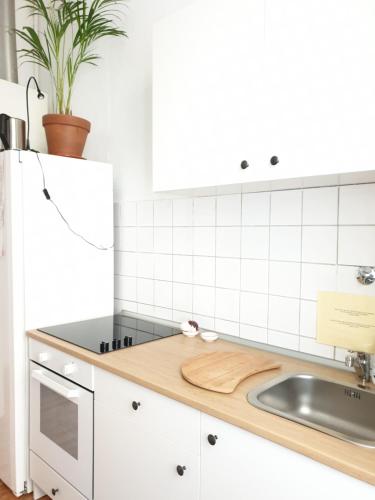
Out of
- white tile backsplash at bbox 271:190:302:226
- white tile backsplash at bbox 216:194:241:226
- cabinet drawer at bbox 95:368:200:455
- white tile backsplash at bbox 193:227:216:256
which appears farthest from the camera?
white tile backsplash at bbox 193:227:216:256

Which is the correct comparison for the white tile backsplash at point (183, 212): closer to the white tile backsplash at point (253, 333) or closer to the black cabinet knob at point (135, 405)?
the white tile backsplash at point (253, 333)

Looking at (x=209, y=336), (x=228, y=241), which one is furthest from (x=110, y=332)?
(x=228, y=241)

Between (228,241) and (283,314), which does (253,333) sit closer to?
(283,314)

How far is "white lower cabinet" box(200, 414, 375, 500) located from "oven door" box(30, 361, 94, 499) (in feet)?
2.07

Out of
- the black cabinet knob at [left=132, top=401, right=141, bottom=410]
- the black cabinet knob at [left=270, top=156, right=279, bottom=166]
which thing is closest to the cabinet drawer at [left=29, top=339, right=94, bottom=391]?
the black cabinet knob at [left=132, top=401, right=141, bottom=410]

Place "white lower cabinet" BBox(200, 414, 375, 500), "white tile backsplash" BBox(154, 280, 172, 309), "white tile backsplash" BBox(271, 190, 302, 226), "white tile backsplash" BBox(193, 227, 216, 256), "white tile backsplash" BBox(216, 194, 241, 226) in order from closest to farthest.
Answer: "white lower cabinet" BBox(200, 414, 375, 500), "white tile backsplash" BBox(271, 190, 302, 226), "white tile backsplash" BBox(216, 194, 241, 226), "white tile backsplash" BBox(193, 227, 216, 256), "white tile backsplash" BBox(154, 280, 172, 309)

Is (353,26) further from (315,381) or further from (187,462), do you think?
(187,462)

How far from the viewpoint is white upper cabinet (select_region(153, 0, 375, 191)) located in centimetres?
104

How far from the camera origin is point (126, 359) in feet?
4.87

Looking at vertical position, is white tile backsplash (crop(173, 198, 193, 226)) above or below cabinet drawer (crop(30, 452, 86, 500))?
above

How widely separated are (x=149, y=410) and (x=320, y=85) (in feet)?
3.69

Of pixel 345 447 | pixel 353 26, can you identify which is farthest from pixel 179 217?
pixel 345 447

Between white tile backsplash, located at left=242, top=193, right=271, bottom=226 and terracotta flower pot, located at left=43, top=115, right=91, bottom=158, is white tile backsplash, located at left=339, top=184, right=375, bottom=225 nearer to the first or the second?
white tile backsplash, located at left=242, top=193, right=271, bottom=226

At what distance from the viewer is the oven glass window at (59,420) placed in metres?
1.62
